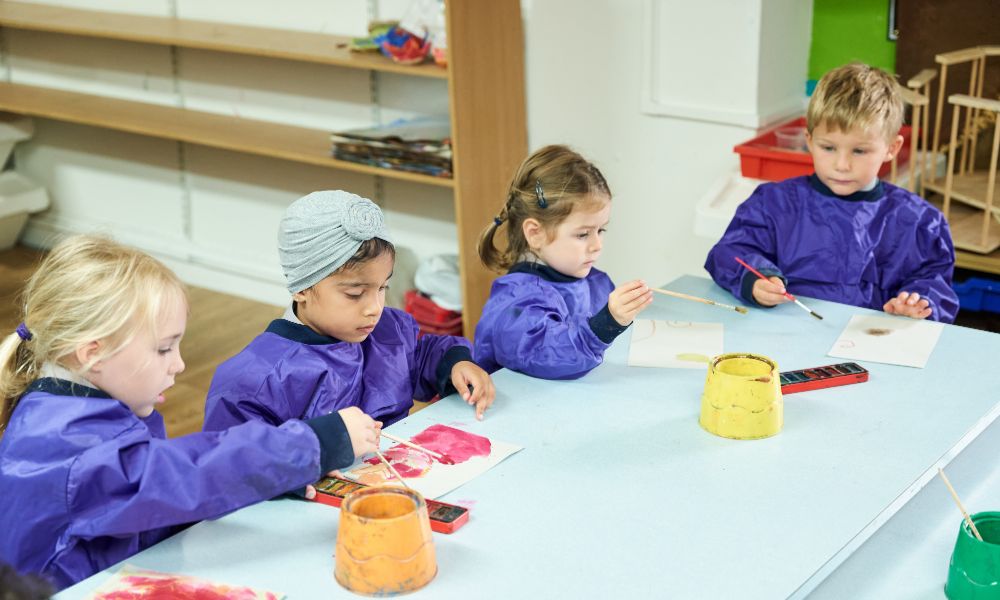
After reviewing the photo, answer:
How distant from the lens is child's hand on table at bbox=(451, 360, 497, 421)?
5.62 ft

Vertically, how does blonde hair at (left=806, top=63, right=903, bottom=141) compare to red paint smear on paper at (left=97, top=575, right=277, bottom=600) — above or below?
above

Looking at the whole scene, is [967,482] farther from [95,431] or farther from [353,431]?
[95,431]

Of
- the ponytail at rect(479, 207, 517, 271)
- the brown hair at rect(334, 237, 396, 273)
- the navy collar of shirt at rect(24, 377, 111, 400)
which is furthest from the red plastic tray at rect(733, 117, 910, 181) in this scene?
the navy collar of shirt at rect(24, 377, 111, 400)

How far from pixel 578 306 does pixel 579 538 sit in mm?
754

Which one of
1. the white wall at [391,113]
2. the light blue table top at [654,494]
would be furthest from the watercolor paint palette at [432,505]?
the white wall at [391,113]

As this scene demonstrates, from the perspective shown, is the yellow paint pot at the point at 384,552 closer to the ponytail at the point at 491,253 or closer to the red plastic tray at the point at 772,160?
the ponytail at the point at 491,253

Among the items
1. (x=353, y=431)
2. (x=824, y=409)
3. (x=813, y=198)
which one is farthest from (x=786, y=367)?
(x=353, y=431)

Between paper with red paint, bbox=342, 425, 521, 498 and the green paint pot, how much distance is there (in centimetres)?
59

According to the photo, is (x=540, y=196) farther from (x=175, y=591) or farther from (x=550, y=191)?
(x=175, y=591)

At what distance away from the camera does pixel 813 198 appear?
7.54ft

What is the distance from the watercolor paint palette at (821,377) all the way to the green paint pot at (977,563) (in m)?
0.45

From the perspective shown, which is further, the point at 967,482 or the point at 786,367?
the point at 786,367

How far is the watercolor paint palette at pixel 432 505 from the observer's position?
53.1 inches

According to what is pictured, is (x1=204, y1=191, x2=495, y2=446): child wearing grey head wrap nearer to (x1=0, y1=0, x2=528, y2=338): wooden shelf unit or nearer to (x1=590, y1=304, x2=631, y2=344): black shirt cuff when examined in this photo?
(x1=590, y1=304, x2=631, y2=344): black shirt cuff
